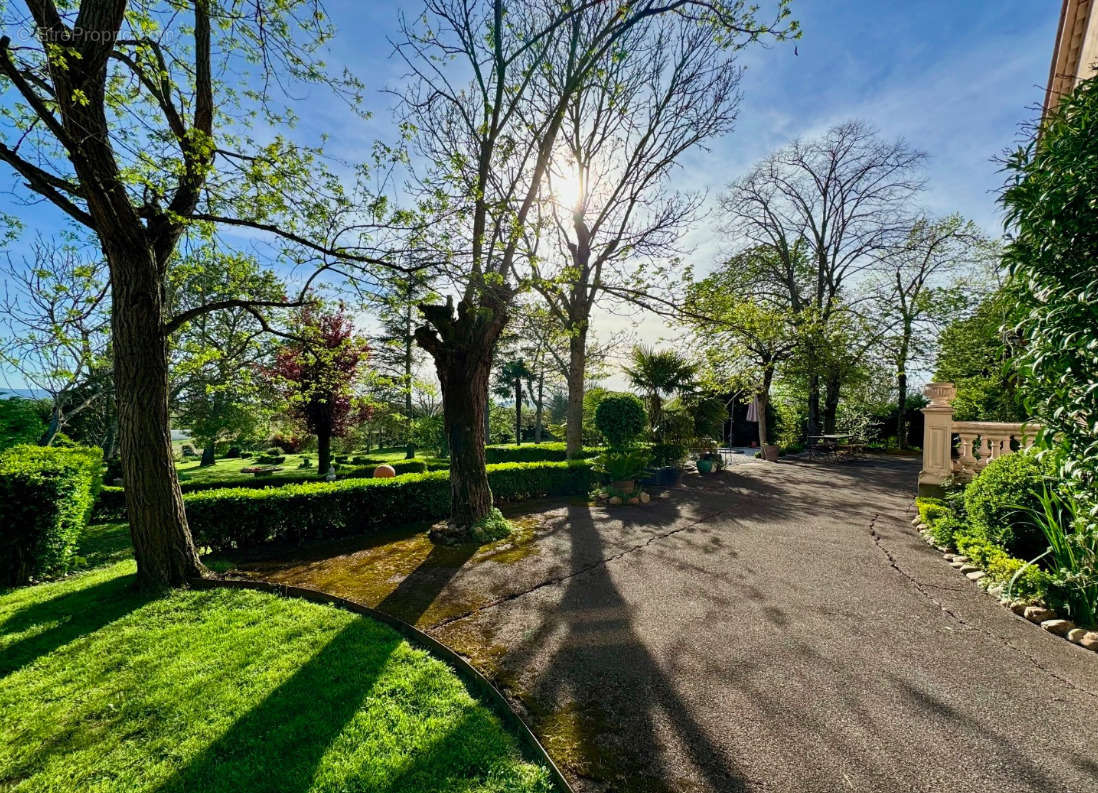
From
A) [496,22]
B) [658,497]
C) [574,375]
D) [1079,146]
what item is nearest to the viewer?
[1079,146]

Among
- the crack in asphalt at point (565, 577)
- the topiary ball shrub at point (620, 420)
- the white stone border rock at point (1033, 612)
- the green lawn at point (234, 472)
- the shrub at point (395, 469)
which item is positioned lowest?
the green lawn at point (234, 472)

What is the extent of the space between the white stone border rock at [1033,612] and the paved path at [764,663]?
0.33 feet

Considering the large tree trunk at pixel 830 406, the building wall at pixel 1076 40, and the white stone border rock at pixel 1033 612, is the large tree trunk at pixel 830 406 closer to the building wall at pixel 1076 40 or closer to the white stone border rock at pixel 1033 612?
the building wall at pixel 1076 40

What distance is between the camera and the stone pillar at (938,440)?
735 centimetres

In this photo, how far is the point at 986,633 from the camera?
3373mm

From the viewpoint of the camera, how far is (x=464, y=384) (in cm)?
626

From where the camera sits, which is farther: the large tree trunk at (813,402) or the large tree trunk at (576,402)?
the large tree trunk at (813,402)

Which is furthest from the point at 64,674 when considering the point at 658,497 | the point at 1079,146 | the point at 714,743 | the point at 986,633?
the point at 658,497

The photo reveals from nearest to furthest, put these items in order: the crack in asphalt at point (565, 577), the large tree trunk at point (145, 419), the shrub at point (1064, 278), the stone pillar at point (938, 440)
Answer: the shrub at point (1064, 278) < the crack in asphalt at point (565, 577) < the large tree trunk at point (145, 419) < the stone pillar at point (938, 440)

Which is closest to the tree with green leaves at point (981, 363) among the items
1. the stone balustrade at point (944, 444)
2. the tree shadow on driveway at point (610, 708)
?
the stone balustrade at point (944, 444)

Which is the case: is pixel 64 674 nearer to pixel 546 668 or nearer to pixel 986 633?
pixel 546 668

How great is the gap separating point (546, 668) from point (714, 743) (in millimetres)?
1185

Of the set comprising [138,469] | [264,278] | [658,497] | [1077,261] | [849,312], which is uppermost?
[849,312]

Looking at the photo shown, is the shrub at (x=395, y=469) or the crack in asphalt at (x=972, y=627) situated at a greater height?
the crack in asphalt at (x=972, y=627)
